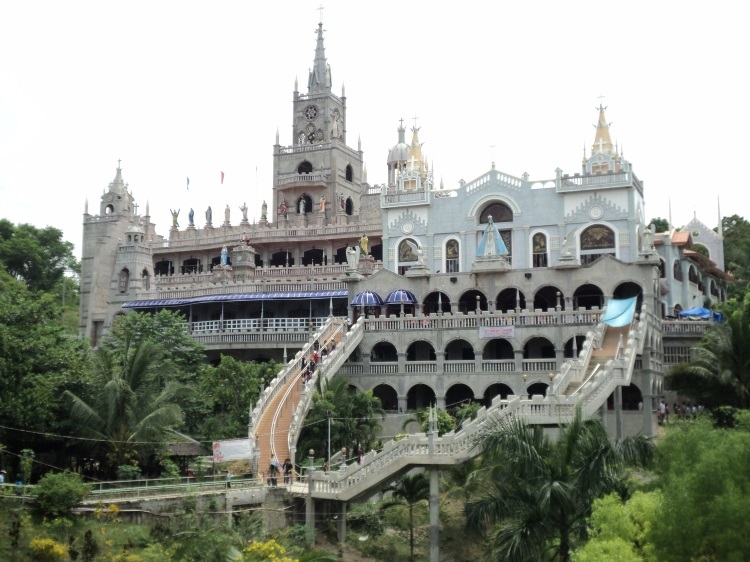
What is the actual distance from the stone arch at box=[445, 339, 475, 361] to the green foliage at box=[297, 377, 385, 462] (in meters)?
11.0

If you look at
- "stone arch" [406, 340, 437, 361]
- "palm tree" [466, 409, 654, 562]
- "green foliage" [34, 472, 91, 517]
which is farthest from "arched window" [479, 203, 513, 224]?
"green foliage" [34, 472, 91, 517]

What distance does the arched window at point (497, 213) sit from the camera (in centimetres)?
5356

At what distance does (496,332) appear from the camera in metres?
44.1

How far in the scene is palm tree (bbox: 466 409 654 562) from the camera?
70.3ft

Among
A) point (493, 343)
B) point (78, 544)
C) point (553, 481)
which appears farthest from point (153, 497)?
point (493, 343)

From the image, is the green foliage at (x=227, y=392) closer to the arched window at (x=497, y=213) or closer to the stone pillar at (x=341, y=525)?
the stone pillar at (x=341, y=525)

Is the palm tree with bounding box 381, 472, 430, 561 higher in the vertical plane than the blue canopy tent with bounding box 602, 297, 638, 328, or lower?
lower

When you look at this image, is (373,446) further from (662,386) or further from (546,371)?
(662,386)

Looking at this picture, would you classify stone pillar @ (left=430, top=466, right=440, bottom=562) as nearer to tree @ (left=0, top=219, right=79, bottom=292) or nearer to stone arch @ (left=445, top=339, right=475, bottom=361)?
stone arch @ (left=445, top=339, right=475, bottom=361)

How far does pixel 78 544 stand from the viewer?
2416 cm

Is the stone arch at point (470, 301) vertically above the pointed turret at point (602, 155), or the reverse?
the pointed turret at point (602, 155)

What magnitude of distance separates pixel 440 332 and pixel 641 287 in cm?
1018

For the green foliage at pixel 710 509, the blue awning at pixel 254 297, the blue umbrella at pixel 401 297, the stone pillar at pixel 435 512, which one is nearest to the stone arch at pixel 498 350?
the blue umbrella at pixel 401 297

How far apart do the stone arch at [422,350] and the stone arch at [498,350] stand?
9.07 feet
